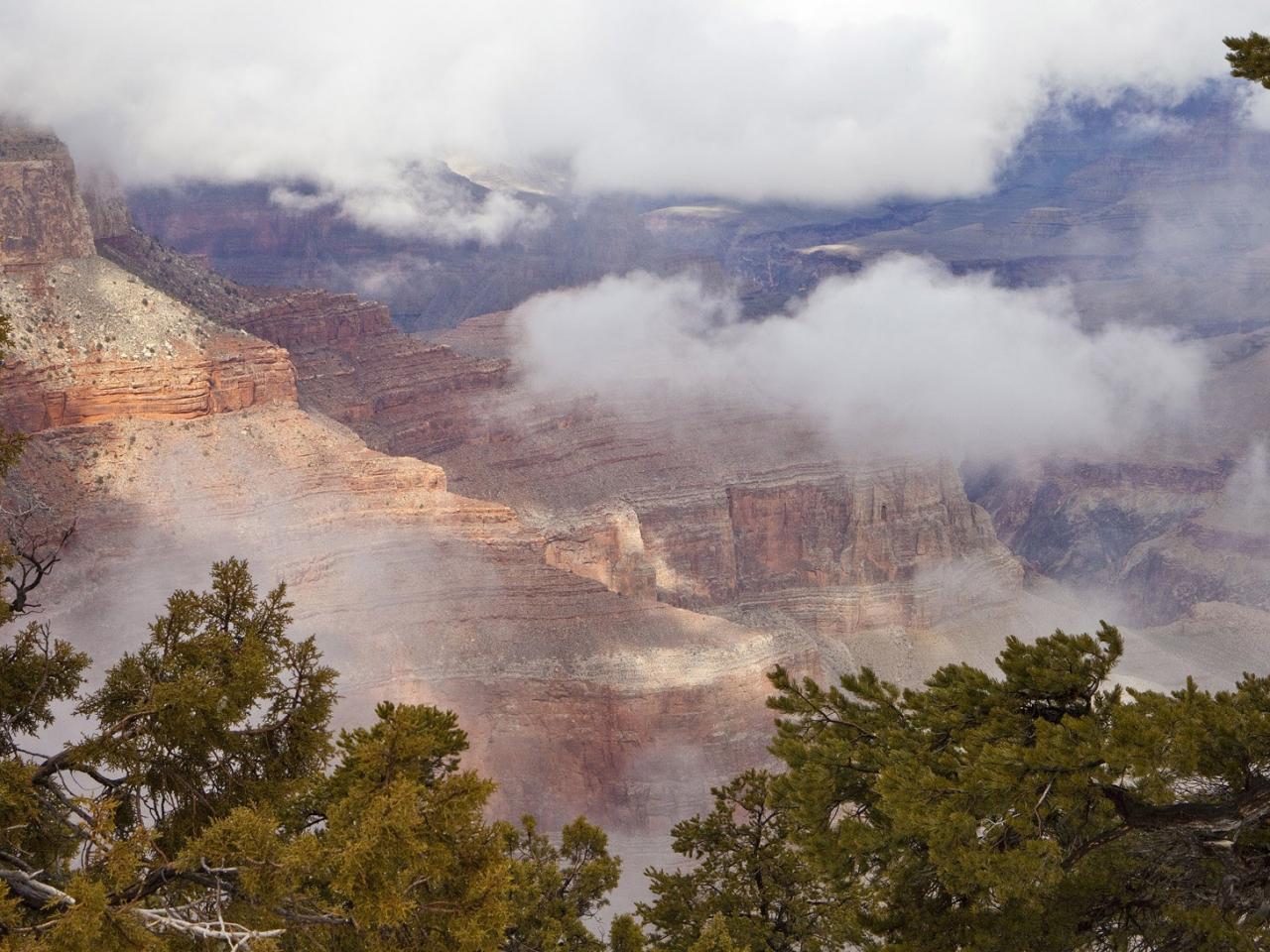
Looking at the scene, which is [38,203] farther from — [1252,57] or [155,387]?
[1252,57]

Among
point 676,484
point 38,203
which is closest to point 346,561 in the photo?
point 38,203

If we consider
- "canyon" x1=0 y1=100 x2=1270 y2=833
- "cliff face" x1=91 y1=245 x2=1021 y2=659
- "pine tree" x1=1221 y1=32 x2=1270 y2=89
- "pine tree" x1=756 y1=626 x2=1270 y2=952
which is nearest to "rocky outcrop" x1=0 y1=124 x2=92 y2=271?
"canyon" x1=0 y1=100 x2=1270 y2=833

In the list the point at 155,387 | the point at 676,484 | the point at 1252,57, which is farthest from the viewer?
the point at 676,484

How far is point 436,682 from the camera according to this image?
45.3m

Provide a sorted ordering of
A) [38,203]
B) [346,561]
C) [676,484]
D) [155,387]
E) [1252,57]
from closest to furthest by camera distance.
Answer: [1252,57] → [38,203] → [155,387] → [346,561] → [676,484]

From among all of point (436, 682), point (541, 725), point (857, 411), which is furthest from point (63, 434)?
point (857, 411)

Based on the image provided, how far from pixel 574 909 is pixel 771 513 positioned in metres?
59.2

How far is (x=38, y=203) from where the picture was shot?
46.4 metres

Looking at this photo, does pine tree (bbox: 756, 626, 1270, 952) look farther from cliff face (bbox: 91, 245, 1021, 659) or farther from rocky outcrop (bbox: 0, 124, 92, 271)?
cliff face (bbox: 91, 245, 1021, 659)

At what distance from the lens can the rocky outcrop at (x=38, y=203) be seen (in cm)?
4538

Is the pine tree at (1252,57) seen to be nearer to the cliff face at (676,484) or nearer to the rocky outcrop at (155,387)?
the rocky outcrop at (155,387)

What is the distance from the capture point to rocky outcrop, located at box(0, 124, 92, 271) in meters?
45.4

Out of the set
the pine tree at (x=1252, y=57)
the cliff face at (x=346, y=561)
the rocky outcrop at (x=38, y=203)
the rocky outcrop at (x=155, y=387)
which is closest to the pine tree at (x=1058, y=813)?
the pine tree at (x=1252, y=57)

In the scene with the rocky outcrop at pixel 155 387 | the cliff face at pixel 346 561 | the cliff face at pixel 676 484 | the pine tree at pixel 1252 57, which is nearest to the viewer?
the pine tree at pixel 1252 57
